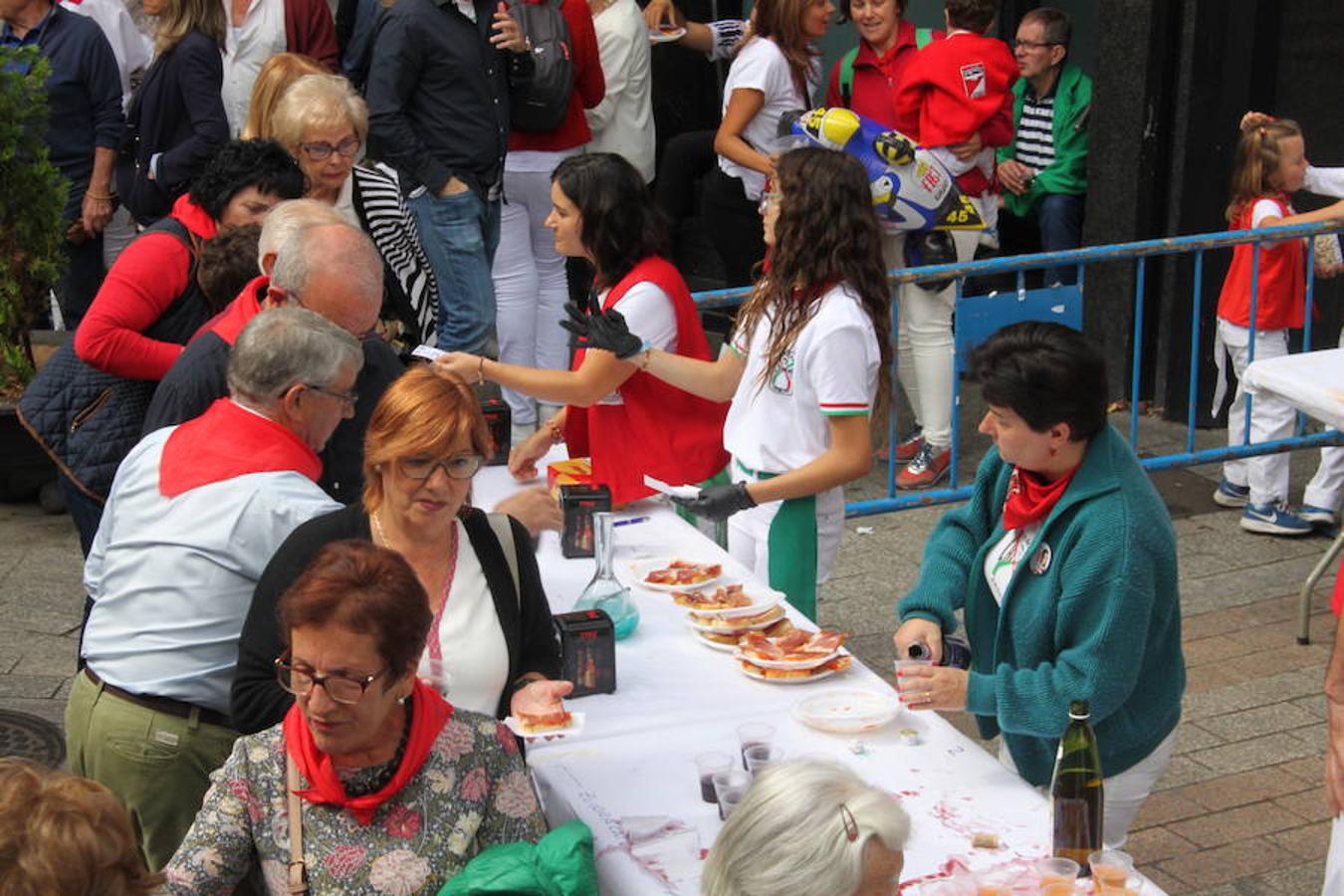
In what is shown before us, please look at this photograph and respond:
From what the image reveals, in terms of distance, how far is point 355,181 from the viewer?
21.4 ft

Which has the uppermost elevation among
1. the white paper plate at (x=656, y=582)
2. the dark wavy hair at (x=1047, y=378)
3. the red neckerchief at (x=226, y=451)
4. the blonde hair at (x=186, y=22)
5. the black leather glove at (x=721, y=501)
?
the blonde hair at (x=186, y=22)

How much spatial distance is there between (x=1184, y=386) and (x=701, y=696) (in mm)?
5731

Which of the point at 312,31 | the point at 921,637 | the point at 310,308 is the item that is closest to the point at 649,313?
the point at 310,308

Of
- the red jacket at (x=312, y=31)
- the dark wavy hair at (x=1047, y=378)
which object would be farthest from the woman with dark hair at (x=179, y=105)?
the dark wavy hair at (x=1047, y=378)

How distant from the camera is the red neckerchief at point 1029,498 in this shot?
3682mm

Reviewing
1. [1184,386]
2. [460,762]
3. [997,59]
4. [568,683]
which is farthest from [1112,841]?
[1184,386]

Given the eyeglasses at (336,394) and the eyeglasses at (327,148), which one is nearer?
the eyeglasses at (336,394)

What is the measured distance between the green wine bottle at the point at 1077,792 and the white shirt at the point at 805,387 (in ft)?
4.79

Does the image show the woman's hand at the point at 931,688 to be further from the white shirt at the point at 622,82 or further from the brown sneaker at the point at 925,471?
the white shirt at the point at 622,82

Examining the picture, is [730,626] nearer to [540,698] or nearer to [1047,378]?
[540,698]

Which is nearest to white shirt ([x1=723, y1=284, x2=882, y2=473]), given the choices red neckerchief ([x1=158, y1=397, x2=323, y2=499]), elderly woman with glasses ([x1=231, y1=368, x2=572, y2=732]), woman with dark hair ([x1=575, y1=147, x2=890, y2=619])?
woman with dark hair ([x1=575, y1=147, x2=890, y2=619])

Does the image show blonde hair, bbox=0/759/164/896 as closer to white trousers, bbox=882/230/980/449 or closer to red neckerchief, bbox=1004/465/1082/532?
red neckerchief, bbox=1004/465/1082/532

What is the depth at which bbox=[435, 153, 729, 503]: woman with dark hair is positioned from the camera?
5258 mm

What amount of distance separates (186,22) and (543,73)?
5.24 ft
